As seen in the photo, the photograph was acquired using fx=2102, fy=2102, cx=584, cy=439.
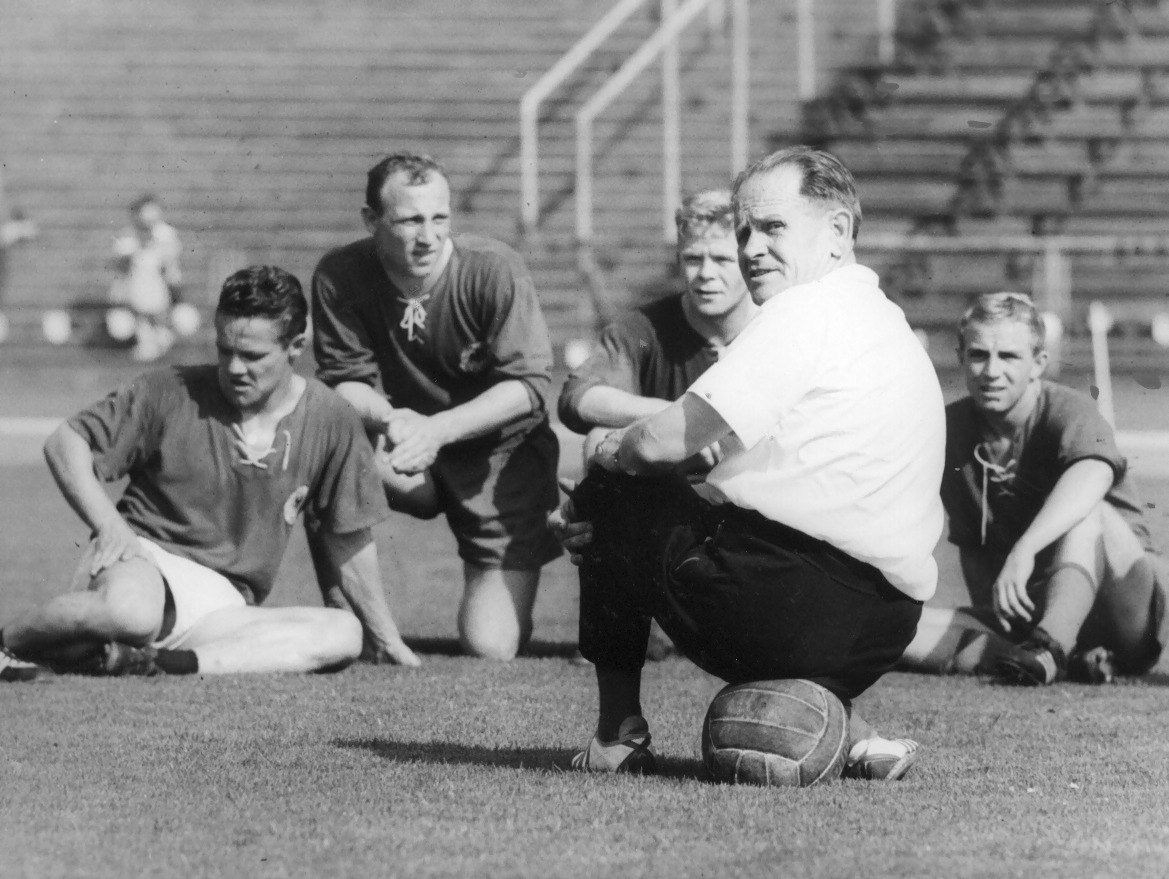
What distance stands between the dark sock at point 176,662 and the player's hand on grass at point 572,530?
7.08ft

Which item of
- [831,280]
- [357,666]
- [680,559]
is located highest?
[831,280]

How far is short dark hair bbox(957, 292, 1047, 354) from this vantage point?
688cm

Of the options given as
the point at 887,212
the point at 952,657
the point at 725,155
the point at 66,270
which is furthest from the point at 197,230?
the point at 952,657

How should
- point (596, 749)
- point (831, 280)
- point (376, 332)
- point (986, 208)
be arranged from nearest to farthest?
point (831, 280), point (596, 749), point (376, 332), point (986, 208)

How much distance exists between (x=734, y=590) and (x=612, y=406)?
2.36m

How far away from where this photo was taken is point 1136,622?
695 centimetres

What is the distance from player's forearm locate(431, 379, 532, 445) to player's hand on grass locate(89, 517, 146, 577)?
122cm

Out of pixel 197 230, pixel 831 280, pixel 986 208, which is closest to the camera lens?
pixel 831 280

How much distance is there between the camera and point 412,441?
282 inches

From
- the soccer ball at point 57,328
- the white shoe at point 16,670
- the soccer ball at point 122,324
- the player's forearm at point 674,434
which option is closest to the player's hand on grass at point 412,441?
the white shoe at point 16,670

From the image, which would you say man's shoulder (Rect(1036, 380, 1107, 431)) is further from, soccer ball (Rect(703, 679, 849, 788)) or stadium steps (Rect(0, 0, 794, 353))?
stadium steps (Rect(0, 0, 794, 353))

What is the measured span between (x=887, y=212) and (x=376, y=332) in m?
12.9

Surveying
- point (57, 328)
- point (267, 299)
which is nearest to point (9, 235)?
point (57, 328)

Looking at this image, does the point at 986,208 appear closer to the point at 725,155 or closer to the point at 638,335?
the point at 725,155
